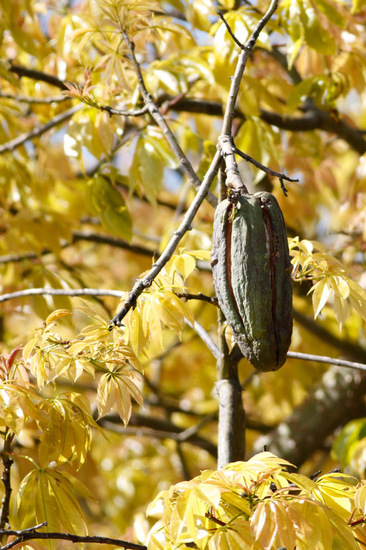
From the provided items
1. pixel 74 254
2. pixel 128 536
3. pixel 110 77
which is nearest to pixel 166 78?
pixel 110 77

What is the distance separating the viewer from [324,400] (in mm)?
3176

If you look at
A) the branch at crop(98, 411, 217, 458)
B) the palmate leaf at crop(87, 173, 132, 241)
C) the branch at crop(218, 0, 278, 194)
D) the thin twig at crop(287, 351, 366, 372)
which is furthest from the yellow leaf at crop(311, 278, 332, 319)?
the branch at crop(98, 411, 217, 458)

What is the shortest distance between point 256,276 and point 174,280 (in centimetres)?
32

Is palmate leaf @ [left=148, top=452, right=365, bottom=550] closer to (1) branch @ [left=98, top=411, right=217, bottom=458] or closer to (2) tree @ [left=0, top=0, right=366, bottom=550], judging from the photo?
(2) tree @ [left=0, top=0, right=366, bottom=550]

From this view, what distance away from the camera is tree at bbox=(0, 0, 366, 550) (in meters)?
1.15

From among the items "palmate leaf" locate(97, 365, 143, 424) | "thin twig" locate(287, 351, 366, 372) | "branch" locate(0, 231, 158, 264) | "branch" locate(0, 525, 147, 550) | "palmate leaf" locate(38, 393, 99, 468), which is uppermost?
"branch" locate(0, 231, 158, 264)

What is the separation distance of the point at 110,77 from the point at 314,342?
83.3 inches

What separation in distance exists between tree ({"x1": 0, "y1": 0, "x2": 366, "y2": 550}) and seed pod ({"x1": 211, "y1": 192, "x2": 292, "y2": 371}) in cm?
6

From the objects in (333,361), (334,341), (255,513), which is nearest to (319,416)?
(334,341)

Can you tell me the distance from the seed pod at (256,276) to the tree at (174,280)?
2.5 inches

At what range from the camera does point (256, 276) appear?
3.52ft

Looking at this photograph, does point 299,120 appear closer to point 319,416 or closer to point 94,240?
point 94,240

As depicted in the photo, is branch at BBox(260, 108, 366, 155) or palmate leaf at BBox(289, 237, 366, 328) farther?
branch at BBox(260, 108, 366, 155)

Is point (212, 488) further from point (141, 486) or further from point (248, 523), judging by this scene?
point (141, 486)
